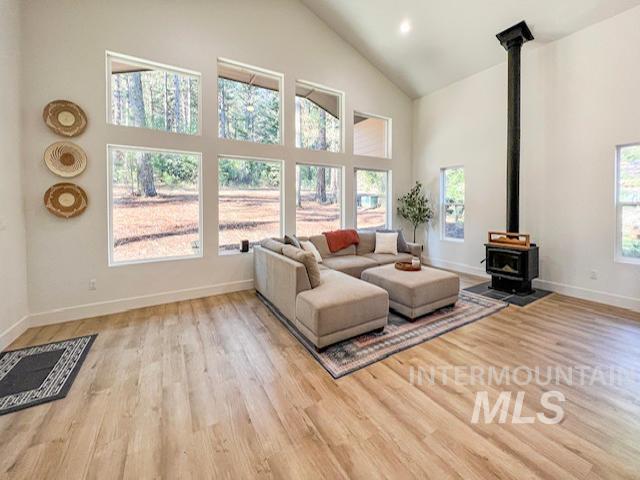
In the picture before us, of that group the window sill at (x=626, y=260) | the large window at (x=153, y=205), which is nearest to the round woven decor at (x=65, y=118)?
the large window at (x=153, y=205)

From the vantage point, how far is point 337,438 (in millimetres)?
1625

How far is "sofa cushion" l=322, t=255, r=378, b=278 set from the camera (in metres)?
4.22

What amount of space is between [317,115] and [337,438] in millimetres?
4976

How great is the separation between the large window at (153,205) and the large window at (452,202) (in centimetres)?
478

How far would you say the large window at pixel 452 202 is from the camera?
18.5 ft

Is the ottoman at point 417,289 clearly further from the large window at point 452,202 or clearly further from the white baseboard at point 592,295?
the large window at point 452,202

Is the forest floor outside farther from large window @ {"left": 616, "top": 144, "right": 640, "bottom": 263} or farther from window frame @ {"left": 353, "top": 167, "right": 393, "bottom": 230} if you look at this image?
large window @ {"left": 616, "top": 144, "right": 640, "bottom": 263}

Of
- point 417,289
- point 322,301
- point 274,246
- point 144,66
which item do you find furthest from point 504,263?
point 144,66

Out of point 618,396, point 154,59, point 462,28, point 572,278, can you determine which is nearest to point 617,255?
point 572,278

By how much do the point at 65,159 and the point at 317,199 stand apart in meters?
→ 3.54

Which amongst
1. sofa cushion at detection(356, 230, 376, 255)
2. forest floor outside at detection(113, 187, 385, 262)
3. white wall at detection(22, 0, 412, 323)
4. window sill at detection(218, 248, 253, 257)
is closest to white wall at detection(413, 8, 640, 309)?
sofa cushion at detection(356, 230, 376, 255)

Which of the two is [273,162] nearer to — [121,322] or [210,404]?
[121,322]

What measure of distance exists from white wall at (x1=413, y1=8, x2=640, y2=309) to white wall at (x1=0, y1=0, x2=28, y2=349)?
255 inches

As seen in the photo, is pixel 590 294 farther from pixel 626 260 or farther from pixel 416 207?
pixel 416 207
